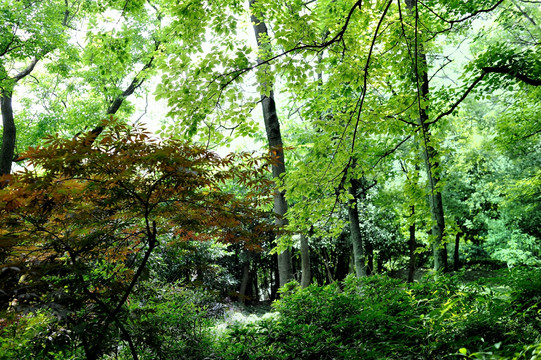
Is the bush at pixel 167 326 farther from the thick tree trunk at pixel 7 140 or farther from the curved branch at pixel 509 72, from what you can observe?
the curved branch at pixel 509 72

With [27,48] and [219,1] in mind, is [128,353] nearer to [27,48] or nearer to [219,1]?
[219,1]

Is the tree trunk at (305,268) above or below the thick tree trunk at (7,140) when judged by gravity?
below

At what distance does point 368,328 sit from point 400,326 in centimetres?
31

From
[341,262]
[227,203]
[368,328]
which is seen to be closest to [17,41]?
[227,203]

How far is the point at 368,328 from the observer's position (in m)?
3.10

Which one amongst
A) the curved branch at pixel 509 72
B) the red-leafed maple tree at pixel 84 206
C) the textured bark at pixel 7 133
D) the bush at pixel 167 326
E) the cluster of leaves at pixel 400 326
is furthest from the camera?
the textured bark at pixel 7 133

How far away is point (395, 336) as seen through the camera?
2.92 meters

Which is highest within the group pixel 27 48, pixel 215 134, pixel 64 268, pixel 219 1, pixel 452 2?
pixel 27 48

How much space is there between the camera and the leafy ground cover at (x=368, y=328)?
2430 millimetres

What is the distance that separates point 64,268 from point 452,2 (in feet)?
23.0

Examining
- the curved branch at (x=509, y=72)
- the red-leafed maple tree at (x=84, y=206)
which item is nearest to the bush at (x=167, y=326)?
the red-leafed maple tree at (x=84, y=206)

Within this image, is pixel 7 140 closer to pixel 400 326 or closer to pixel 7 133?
pixel 7 133

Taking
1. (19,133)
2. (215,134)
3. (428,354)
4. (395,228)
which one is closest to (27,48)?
(19,133)

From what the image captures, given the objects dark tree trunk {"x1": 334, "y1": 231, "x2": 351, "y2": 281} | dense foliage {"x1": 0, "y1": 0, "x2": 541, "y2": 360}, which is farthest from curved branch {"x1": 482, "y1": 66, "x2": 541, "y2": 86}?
dark tree trunk {"x1": 334, "y1": 231, "x2": 351, "y2": 281}
